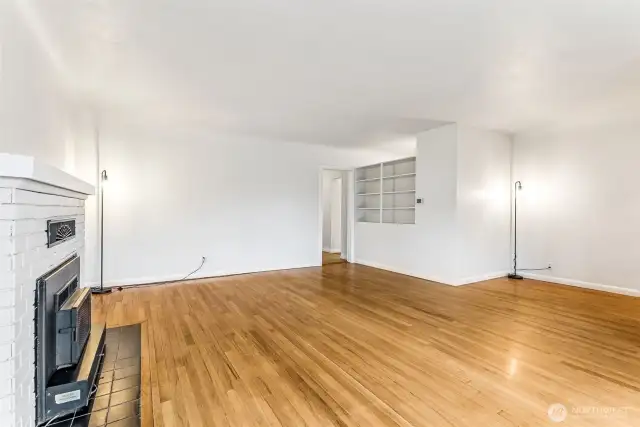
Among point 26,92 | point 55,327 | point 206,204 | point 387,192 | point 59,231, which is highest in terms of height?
point 26,92

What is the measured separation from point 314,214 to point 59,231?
4.68 meters

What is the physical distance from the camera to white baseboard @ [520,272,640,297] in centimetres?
431

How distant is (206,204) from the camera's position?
533 cm

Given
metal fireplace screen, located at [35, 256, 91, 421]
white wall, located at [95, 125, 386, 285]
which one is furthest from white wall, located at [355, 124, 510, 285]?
metal fireplace screen, located at [35, 256, 91, 421]

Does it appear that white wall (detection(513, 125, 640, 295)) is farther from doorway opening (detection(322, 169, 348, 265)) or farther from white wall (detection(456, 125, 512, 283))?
doorway opening (detection(322, 169, 348, 265))

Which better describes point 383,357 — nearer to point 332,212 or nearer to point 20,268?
point 20,268

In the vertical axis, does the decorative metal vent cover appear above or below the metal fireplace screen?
above

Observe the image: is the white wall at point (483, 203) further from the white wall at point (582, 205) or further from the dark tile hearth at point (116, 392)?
the dark tile hearth at point (116, 392)

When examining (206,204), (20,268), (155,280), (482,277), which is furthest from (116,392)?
(482,277)

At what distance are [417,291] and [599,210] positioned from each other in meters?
2.89

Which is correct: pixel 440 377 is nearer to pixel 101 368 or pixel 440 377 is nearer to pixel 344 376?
pixel 344 376

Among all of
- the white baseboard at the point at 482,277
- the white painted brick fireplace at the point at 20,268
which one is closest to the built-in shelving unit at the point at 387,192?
the white baseboard at the point at 482,277

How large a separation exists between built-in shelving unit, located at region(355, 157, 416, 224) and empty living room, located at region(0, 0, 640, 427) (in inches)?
1.7

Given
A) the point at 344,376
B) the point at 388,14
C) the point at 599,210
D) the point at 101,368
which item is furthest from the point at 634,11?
the point at 101,368
